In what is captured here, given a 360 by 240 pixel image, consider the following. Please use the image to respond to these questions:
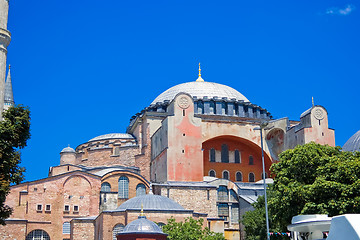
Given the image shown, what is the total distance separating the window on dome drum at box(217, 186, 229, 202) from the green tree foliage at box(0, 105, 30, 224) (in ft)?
75.6

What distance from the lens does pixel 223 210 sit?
44312mm

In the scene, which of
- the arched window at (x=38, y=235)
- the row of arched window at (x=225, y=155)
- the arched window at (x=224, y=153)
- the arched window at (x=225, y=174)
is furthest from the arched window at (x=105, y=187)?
the arched window at (x=224, y=153)

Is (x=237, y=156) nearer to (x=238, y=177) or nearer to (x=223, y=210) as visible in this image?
(x=238, y=177)

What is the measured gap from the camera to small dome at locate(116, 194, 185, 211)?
3762 centimetres

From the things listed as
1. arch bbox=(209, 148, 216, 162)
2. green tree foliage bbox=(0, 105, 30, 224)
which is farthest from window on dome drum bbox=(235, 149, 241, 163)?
green tree foliage bbox=(0, 105, 30, 224)

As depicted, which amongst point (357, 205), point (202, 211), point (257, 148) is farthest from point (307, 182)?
point (257, 148)

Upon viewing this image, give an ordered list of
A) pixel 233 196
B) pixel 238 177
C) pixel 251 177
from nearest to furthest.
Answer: pixel 233 196
pixel 238 177
pixel 251 177

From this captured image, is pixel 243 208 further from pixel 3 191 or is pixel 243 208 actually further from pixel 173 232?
pixel 3 191

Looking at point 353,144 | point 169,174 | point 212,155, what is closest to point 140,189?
point 169,174

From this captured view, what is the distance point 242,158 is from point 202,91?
901 centimetres

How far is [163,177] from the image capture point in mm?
45219

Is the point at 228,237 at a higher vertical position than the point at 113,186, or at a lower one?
lower

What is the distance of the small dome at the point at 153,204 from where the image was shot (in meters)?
37.6

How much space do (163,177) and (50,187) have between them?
9.16 meters
